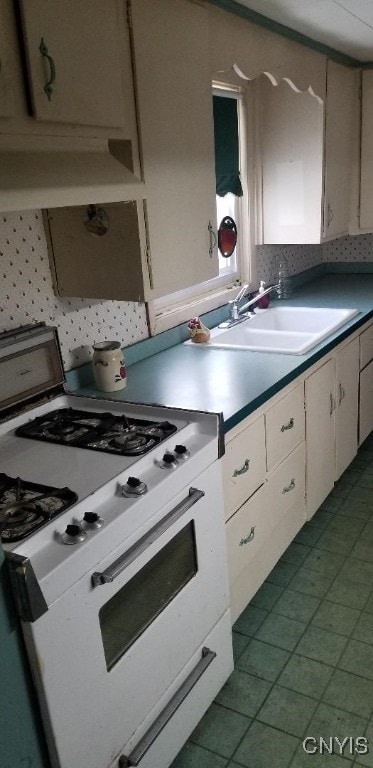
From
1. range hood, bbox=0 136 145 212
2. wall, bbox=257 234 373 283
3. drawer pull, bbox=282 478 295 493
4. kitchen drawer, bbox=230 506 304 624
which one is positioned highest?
range hood, bbox=0 136 145 212

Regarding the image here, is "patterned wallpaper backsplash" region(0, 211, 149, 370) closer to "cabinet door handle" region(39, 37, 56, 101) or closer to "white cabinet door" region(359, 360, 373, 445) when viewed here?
"cabinet door handle" region(39, 37, 56, 101)

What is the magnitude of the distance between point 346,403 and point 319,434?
37 centimetres

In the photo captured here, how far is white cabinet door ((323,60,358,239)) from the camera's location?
304 centimetres

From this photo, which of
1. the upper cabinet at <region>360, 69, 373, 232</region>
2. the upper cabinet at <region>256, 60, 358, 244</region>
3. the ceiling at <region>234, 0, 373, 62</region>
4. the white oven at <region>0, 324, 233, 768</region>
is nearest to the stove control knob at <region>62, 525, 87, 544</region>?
the white oven at <region>0, 324, 233, 768</region>

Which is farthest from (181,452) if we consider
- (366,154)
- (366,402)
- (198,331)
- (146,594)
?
(366,154)

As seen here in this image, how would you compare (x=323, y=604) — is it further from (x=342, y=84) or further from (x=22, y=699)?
(x=342, y=84)

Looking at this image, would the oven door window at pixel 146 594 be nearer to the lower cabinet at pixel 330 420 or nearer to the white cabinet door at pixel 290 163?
the lower cabinet at pixel 330 420

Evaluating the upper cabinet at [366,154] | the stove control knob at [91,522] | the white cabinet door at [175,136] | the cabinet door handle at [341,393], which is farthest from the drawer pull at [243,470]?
the upper cabinet at [366,154]

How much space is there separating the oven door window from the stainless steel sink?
41.1 inches

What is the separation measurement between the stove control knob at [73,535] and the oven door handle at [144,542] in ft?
0.28

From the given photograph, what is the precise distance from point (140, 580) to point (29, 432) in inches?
22.3

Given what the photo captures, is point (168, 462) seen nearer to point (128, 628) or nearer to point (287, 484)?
point (128, 628)

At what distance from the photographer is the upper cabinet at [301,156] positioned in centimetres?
295

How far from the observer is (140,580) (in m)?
1.38
